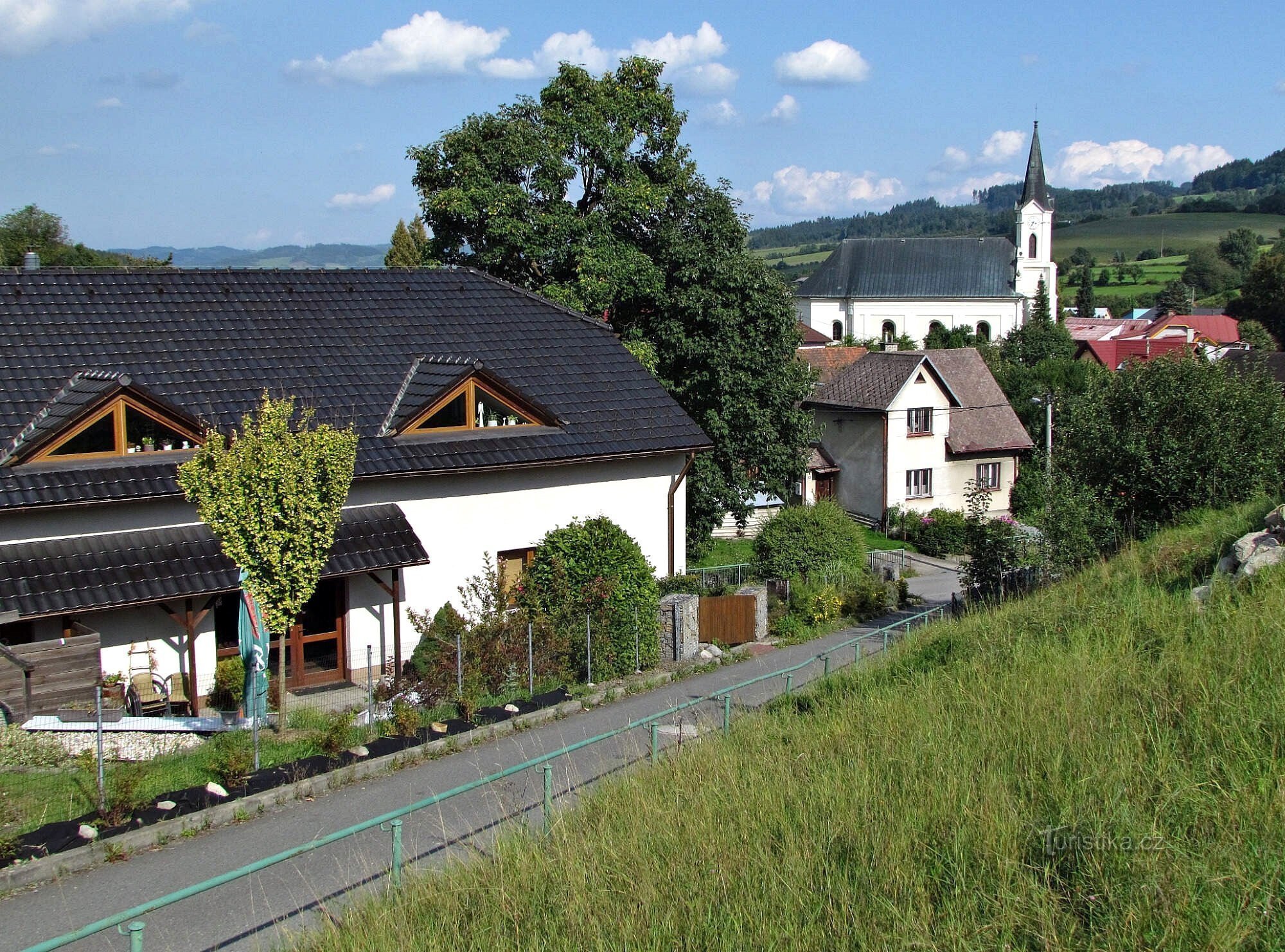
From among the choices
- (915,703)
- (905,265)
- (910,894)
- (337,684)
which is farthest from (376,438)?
(905,265)

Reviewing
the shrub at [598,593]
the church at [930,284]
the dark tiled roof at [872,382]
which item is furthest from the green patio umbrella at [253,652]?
the church at [930,284]

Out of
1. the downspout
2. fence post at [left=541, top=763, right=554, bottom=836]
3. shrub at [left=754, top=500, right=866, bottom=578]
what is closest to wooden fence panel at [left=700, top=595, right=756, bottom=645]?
the downspout

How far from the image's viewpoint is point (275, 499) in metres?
12.9

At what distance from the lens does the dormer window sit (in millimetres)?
18828

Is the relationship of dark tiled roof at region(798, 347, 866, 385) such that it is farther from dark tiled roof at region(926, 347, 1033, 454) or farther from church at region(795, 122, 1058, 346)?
church at region(795, 122, 1058, 346)

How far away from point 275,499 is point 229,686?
13.8 feet

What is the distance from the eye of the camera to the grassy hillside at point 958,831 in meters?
5.27

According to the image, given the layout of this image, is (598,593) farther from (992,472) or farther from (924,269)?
(924,269)

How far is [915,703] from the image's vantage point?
8.77 meters

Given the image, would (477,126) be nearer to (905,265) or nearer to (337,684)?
(337,684)

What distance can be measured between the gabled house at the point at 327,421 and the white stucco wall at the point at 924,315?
86.5 m

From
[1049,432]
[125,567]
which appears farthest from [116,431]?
[1049,432]

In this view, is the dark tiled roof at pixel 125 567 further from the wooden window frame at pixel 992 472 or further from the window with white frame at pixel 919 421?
the wooden window frame at pixel 992 472

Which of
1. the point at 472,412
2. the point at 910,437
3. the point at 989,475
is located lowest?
the point at 989,475
